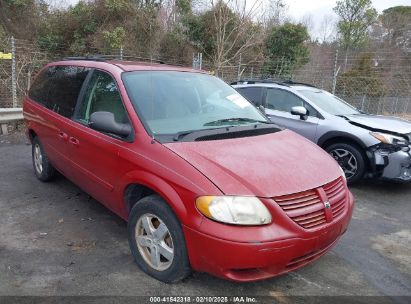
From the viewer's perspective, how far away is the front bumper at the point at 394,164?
565 cm

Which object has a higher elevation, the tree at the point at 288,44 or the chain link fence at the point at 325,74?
the tree at the point at 288,44

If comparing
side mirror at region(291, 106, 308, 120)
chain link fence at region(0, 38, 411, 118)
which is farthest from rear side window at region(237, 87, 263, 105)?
chain link fence at region(0, 38, 411, 118)

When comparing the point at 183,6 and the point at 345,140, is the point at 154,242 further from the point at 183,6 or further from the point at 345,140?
the point at 183,6

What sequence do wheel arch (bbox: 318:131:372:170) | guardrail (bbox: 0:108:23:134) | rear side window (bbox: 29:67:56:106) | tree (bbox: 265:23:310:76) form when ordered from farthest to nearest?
tree (bbox: 265:23:310:76) → guardrail (bbox: 0:108:23:134) → wheel arch (bbox: 318:131:372:170) → rear side window (bbox: 29:67:56:106)

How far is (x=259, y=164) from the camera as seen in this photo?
308 cm

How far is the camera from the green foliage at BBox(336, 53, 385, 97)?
13852 millimetres

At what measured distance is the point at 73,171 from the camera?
14.4 ft

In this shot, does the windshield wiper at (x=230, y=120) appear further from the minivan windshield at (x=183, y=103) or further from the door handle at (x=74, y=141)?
the door handle at (x=74, y=141)

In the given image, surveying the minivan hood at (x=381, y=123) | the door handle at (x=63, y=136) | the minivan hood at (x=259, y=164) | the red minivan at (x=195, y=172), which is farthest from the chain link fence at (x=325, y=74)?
the minivan hood at (x=259, y=164)

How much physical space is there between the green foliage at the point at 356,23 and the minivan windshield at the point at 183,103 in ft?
107

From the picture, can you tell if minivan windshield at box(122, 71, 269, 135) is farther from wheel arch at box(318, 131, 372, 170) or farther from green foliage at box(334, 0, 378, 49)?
green foliage at box(334, 0, 378, 49)

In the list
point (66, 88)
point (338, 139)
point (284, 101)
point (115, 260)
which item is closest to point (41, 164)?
point (66, 88)

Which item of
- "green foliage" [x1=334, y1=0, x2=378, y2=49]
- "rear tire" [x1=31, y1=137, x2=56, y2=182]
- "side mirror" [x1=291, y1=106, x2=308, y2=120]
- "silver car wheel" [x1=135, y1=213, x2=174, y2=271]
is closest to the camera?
"silver car wheel" [x1=135, y1=213, x2=174, y2=271]

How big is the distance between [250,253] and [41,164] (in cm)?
382
